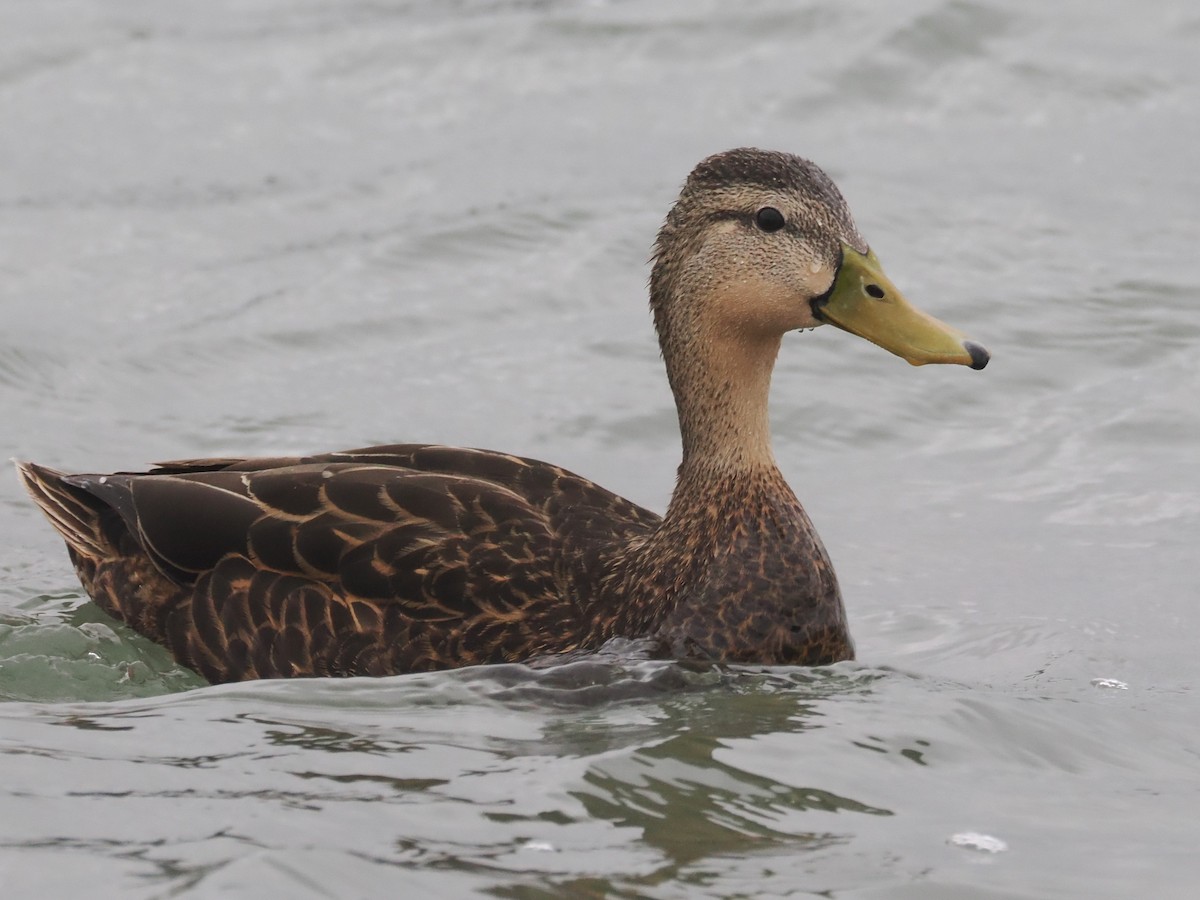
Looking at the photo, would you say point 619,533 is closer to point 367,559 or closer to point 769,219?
point 367,559

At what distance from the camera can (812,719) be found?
695 cm

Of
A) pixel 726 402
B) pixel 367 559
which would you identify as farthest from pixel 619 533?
pixel 367 559

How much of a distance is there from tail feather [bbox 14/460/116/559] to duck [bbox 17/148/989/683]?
570 millimetres

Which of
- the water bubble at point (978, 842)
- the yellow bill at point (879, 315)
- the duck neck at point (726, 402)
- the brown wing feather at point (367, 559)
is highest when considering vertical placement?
the yellow bill at point (879, 315)

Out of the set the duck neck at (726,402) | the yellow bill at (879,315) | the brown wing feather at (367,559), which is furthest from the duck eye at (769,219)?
the brown wing feather at (367,559)

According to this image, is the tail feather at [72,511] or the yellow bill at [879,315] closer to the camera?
the yellow bill at [879,315]

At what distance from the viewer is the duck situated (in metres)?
7.34

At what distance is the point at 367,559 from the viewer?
7.50 m

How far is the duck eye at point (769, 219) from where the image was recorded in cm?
733

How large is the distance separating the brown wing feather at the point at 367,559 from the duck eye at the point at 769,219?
1.28 meters

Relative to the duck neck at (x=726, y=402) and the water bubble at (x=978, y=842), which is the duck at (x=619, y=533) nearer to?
the duck neck at (x=726, y=402)

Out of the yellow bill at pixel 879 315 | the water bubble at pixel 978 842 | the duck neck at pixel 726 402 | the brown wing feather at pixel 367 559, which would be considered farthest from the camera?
the duck neck at pixel 726 402

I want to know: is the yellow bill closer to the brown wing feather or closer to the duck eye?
the duck eye

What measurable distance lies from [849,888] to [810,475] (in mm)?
4946
